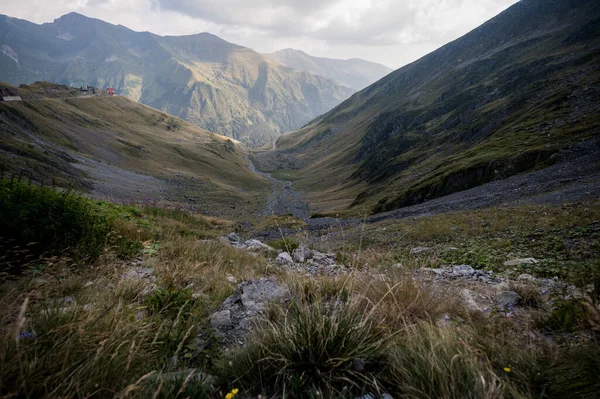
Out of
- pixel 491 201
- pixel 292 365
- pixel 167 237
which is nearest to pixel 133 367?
pixel 292 365

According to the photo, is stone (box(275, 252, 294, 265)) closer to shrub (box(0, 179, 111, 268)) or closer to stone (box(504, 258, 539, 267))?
shrub (box(0, 179, 111, 268))

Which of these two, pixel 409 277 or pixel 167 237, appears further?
pixel 167 237

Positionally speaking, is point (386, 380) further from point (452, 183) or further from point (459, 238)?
point (452, 183)

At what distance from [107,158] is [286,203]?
1819 inches

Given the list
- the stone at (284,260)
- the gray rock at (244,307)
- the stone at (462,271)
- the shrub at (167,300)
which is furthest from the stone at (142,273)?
the stone at (462,271)

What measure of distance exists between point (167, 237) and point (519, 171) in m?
36.3

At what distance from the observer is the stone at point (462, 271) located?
27.1 ft

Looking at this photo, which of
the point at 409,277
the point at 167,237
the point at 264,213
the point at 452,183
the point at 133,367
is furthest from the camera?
the point at 264,213

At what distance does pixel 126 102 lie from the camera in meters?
148

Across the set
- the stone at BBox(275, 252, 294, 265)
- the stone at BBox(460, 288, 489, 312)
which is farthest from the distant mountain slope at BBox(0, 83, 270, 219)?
the stone at BBox(460, 288, 489, 312)

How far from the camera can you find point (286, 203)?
2972 inches

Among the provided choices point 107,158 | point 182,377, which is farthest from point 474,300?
point 107,158

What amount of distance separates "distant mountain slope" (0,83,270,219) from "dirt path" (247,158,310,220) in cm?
370

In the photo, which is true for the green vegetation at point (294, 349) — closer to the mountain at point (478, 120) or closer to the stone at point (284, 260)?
the stone at point (284, 260)
